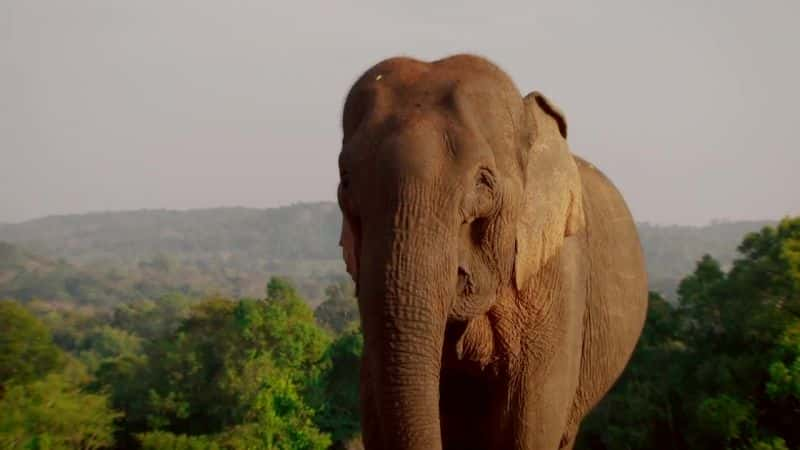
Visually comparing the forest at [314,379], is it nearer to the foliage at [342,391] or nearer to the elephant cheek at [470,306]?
the foliage at [342,391]

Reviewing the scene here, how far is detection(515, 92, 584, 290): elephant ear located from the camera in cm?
430

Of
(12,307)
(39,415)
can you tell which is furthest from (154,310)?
(39,415)

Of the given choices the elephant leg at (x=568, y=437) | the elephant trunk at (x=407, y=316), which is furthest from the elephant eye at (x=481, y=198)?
the elephant leg at (x=568, y=437)

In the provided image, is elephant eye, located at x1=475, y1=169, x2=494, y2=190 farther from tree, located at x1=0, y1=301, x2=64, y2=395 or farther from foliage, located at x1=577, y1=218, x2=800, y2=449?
tree, located at x1=0, y1=301, x2=64, y2=395

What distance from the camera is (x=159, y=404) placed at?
39.6 m

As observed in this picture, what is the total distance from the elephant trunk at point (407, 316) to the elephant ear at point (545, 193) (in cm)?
64

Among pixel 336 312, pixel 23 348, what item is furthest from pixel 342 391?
pixel 336 312

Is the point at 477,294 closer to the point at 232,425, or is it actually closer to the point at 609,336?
the point at 609,336

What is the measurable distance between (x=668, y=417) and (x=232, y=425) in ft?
66.5

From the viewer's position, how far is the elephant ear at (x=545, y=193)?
4.30 m

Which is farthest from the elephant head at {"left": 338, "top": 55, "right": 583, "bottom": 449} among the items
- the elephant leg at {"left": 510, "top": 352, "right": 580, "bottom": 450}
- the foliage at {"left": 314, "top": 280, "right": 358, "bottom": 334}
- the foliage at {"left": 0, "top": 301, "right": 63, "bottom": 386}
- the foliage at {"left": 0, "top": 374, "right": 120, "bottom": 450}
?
the foliage at {"left": 314, "top": 280, "right": 358, "bottom": 334}

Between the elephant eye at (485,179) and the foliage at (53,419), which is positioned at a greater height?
the elephant eye at (485,179)

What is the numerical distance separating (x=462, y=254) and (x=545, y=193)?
0.80m

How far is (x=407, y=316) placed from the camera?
364 cm
